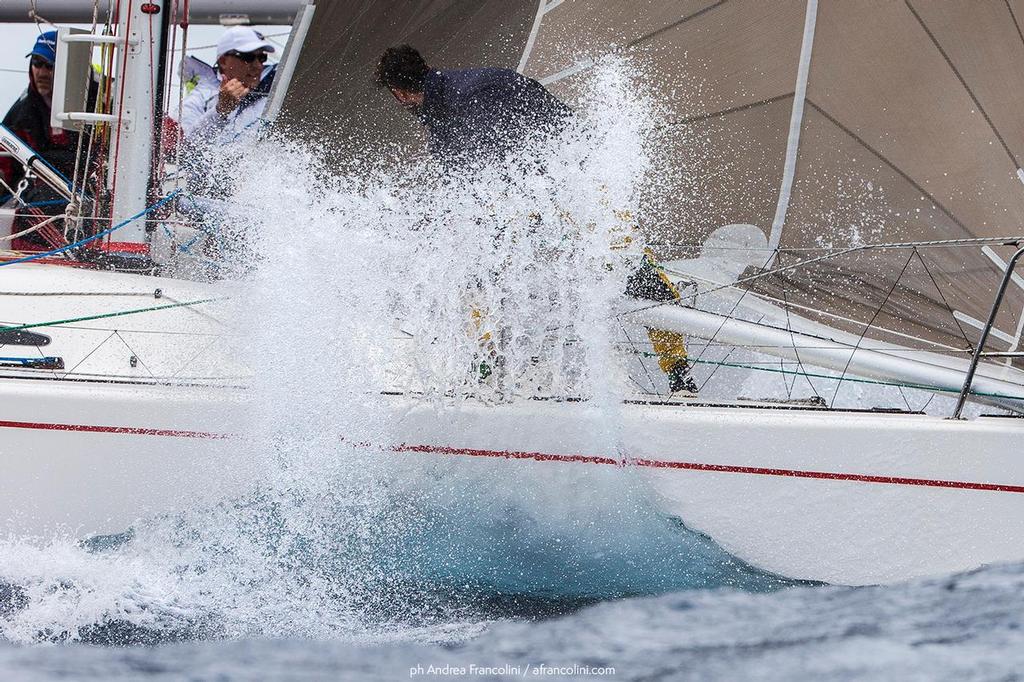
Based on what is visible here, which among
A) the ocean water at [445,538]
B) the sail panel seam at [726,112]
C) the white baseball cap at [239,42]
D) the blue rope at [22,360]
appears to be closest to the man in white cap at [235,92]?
the white baseball cap at [239,42]

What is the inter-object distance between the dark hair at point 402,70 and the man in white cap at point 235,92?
→ 0.68 metres

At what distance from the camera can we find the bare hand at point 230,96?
3.65m

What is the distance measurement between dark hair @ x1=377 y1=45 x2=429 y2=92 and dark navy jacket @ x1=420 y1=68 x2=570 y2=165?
0.09ft

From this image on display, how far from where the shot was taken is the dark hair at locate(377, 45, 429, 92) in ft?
9.79

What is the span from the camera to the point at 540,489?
8.24 feet

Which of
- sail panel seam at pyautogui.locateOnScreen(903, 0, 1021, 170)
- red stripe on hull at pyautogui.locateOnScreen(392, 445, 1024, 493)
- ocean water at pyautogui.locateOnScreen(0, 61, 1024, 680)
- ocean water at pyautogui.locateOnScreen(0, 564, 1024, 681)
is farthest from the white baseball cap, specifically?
ocean water at pyautogui.locateOnScreen(0, 564, 1024, 681)

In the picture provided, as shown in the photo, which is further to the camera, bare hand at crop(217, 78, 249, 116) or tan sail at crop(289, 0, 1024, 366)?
bare hand at crop(217, 78, 249, 116)

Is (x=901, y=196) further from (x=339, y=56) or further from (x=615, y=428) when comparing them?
(x=339, y=56)

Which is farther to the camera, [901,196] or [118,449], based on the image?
[901,196]

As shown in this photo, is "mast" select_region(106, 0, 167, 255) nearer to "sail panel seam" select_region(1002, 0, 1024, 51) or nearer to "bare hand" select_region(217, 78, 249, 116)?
"bare hand" select_region(217, 78, 249, 116)

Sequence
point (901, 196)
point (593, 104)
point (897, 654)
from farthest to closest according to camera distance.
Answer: point (593, 104) < point (901, 196) < point (897, 654)

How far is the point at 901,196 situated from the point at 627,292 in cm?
78

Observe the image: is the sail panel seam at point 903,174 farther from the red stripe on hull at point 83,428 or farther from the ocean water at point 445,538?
the red stripe on hull at point 83,428

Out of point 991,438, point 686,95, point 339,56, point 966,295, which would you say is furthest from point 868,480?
point 339,56
